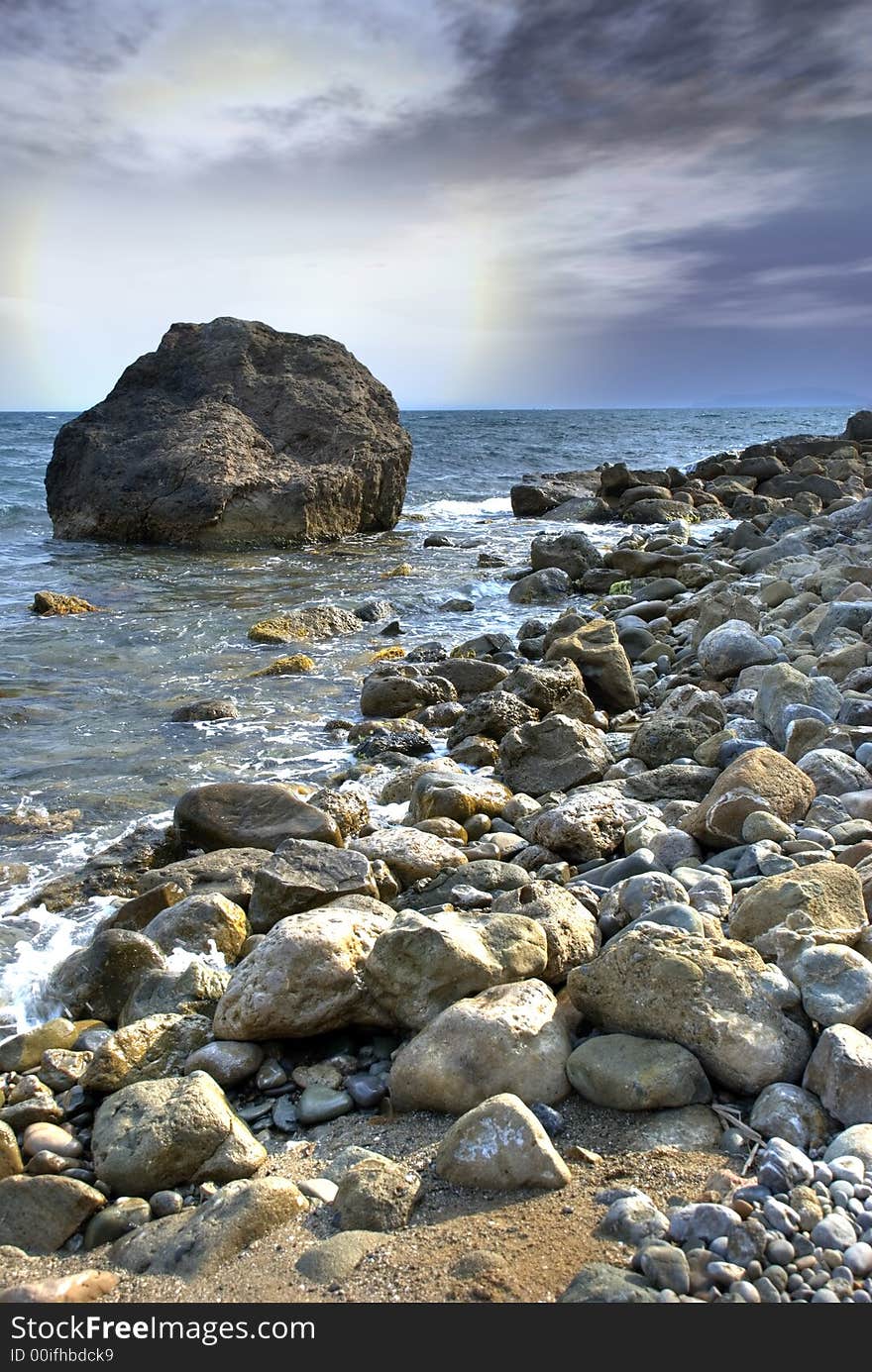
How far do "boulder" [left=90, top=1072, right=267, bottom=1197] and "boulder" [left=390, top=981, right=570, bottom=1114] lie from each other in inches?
19.0

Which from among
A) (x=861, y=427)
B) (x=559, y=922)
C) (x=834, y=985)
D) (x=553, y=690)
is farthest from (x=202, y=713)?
(x=861, y=427)

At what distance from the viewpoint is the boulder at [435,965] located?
313cm

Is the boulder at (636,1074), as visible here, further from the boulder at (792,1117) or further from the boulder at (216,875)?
the boulder at (216,875)

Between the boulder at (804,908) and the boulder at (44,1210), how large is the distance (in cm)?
212

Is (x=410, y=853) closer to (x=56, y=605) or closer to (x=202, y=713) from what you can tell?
(x=202, y=713)

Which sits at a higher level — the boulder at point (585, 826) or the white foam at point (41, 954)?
the boulder at point (585, 826)

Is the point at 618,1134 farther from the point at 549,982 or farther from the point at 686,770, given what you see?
the point at 686,770

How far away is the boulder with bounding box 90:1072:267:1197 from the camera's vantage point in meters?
2.66

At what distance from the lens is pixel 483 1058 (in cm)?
279

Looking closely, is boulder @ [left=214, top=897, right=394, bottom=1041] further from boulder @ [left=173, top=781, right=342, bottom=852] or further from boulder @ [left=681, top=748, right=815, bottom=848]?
boulder @ [left=681, top=748, right=815, bottom=848]

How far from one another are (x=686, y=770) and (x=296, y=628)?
19.5ft

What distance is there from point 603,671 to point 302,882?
4.20 meters

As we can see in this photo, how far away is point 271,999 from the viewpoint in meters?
3.19

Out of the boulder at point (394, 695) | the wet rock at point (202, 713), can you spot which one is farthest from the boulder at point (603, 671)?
the wet rock at point (202, 713)
